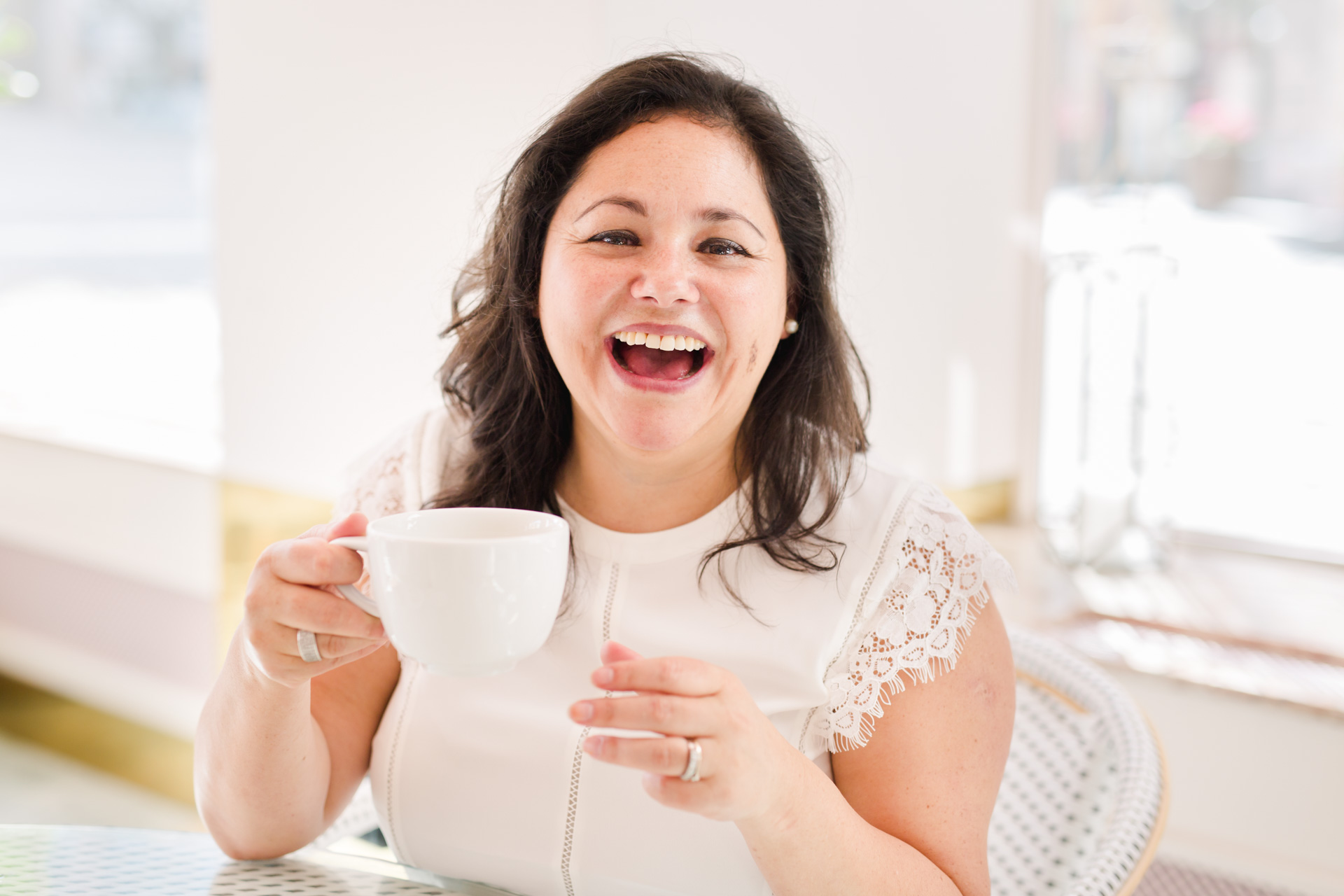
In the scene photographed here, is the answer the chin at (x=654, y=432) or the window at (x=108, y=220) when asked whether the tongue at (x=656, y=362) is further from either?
the window at (x=108, y=220)

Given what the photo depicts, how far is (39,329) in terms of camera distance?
3.54 meters

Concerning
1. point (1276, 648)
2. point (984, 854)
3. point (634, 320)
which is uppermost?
point (634, 320)

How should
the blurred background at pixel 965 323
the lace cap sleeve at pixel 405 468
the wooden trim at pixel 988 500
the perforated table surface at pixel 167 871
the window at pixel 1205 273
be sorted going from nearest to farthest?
the perforated table surface at pixel 167 871 → the lace cap sleeve at pixel 405 468 → the blurred background at pixel 965 323 → the window at pixel 1205 273 → the wooden trim at pixel 988 500

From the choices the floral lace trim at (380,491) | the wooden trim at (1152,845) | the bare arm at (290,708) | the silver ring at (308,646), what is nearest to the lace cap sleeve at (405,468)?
the floral lace trim at (380,491)

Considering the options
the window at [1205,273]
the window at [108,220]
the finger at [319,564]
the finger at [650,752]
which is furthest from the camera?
the window at [108,220]

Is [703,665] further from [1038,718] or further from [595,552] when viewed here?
[1038,718]

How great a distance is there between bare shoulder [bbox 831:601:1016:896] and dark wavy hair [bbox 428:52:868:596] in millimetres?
168

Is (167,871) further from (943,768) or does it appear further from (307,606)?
(943,768)

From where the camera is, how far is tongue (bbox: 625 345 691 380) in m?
1.15

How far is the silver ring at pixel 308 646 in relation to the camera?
35.4 inches

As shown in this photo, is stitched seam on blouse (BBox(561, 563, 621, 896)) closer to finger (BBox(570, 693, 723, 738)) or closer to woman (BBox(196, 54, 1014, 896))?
woman (BBox(196, 54, 1014, 896))

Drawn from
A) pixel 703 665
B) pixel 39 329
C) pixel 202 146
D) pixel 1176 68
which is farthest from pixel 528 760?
pixel 39 329

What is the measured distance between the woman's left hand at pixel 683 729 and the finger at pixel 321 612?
198 mm

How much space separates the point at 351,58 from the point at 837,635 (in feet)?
6.04
